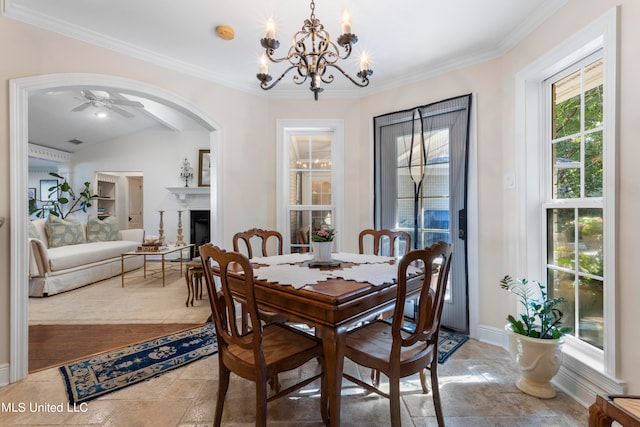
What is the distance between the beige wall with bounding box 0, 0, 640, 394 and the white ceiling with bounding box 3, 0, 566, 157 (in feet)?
0.34

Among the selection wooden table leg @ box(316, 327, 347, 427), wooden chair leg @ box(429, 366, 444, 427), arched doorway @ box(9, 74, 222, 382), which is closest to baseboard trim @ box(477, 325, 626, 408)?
wooden chair leg @ box(429, 366, 444, 427)

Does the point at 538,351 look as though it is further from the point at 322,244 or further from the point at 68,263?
the point at 68,263

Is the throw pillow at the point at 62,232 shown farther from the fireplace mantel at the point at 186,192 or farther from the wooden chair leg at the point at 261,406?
the wooden chair leg at the point at 261,406

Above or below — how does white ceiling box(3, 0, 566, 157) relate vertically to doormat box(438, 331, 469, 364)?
above

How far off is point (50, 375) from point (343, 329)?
216cm

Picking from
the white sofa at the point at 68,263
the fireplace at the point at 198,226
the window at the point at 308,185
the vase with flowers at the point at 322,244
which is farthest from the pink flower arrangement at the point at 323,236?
the fireplace at the point at 198,226

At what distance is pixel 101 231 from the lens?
5320 millimetres

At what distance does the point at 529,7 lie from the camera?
1.92m

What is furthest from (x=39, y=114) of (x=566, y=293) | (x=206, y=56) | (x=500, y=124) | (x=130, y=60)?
(x=566, y=293)

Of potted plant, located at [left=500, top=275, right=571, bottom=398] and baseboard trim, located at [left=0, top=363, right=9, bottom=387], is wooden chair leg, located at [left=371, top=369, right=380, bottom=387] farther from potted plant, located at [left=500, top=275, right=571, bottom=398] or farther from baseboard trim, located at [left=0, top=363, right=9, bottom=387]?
baseboard trim, located at [left=0, top=363, right=9, bottom=387]

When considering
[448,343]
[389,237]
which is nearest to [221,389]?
[389,237]

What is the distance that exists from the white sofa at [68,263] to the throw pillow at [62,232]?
65 mm

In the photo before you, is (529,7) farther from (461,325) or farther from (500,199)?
(461,325)

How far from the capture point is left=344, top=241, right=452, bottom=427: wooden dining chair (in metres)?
1.22
